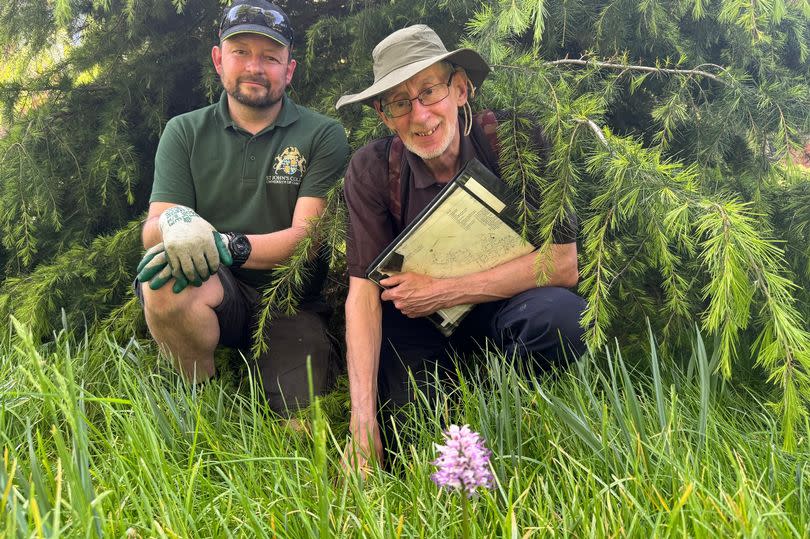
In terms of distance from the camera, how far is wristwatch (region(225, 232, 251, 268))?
2.42 meters

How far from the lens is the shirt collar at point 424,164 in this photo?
2219mm

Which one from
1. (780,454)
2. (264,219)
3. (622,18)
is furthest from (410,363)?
(622,18)

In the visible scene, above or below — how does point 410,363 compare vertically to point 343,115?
below

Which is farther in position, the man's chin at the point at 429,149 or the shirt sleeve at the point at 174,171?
the shirt sleeve at the point at 174,171

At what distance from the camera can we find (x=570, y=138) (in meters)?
1.87

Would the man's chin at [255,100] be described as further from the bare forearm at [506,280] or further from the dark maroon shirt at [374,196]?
the bare forearm at [506,280]

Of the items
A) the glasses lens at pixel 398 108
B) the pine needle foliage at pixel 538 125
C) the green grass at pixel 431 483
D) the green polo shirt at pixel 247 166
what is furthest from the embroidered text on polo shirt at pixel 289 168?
the green grass at pixel 431 483

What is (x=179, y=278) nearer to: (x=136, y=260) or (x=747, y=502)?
(x=136, y=260)

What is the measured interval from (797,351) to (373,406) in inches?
48.8

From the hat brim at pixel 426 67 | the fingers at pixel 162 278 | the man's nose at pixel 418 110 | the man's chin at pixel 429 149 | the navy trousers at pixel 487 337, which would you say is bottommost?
the navy trousers at pixel 487 337

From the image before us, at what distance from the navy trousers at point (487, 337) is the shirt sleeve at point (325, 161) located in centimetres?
56

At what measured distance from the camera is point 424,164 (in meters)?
2.25

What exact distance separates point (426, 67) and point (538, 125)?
0.41m

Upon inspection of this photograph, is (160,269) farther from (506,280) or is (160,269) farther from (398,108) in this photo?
(506,280)
